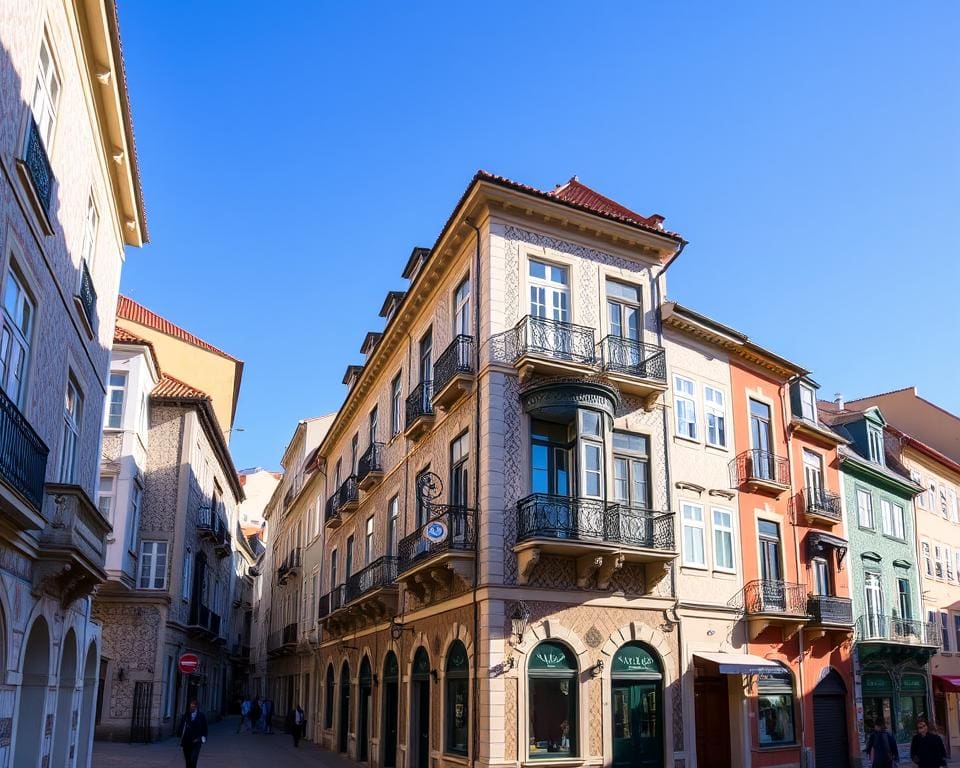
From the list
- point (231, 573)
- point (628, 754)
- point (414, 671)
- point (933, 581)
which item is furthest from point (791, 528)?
point (231, 573)

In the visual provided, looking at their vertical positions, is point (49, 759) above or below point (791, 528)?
below

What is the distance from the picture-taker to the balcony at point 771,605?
67.9 feet

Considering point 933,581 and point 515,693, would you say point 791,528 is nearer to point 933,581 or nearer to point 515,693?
point 515,693

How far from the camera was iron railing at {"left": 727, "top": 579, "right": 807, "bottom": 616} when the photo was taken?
20.8 m

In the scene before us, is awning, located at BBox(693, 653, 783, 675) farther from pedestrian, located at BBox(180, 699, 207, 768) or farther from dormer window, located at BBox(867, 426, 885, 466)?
dormer window, located at BBox(867, 426, 885, 466)

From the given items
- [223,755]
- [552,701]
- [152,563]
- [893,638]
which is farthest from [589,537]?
[152,563]

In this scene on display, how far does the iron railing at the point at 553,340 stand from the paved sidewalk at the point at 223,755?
46.2 ft

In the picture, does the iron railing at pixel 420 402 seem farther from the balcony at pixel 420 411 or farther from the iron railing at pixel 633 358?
the iron railing at pixel 633 358

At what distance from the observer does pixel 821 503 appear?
24.4m

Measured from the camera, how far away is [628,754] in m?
17.3

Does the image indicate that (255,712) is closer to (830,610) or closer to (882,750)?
(830,610)

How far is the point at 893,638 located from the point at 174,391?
2498 centimetres

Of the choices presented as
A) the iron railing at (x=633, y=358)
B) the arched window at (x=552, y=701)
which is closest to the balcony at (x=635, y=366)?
the iron railing at (x=633, y=358)

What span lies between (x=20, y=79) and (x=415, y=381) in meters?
13.7
